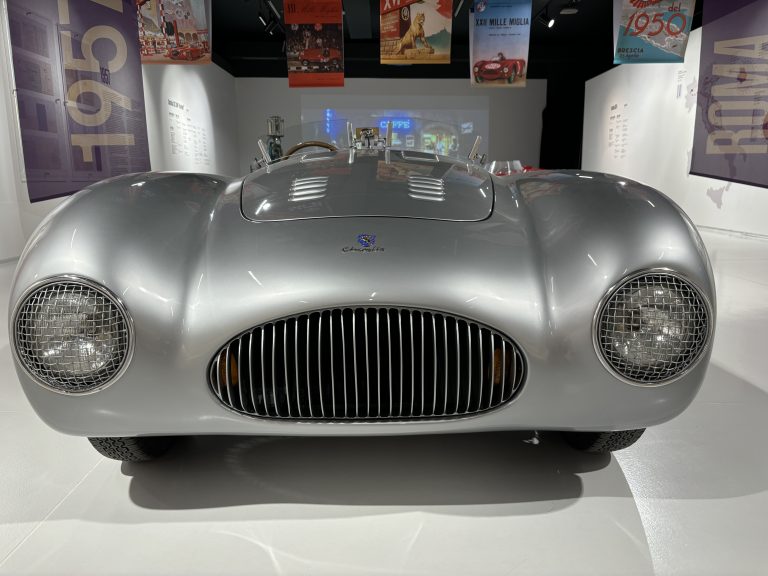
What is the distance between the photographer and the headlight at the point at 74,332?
1025 millimetres

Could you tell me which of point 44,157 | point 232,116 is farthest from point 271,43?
point 44,157

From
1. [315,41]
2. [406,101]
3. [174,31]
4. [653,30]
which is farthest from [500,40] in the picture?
[406,101]

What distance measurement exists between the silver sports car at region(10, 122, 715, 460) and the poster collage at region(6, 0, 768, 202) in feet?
15.4

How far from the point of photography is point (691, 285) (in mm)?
1060

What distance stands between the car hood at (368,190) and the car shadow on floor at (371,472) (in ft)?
1.78

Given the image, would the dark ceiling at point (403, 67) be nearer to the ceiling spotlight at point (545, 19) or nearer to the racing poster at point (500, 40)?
the ceiling spotlight at point (545, 19)

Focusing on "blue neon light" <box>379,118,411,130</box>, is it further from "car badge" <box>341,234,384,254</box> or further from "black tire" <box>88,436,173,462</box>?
"black tire" <box>88,436,173,462</box>

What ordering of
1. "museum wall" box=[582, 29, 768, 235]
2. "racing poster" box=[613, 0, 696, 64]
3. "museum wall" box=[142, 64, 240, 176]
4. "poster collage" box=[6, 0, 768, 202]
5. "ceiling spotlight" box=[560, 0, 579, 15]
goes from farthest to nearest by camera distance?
"ceiling spotlight" box=[560, 0, 579, 15], "museum wall" box=[142, 64, 240, 176], "museum wall" box=[582, 29, 768, 235], "racing poster" box=[613, 0, 696, 64], "poster collage" box=[6, 0, 768, 202]

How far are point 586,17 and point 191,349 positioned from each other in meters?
10.4

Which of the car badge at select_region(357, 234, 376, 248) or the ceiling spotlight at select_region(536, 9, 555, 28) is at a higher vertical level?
the ceiling spotlight at select_region(536, 9, 555, 28)

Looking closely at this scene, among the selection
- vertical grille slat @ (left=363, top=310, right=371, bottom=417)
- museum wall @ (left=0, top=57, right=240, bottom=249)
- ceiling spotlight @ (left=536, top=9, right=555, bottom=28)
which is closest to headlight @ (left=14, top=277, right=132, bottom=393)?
vertical grille slat @ (left=363, top=310, right=371, bottom=417)

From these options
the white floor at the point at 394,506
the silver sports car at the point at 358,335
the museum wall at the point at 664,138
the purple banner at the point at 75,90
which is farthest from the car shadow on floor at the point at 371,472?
the museum wall at the point at 664,138

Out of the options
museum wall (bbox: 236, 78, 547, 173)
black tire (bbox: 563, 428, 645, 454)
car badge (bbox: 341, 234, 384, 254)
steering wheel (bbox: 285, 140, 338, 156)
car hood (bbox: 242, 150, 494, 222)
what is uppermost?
museum wall (bbox: 236, 78, 547, 173)

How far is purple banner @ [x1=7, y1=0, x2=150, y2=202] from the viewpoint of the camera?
193 inches
